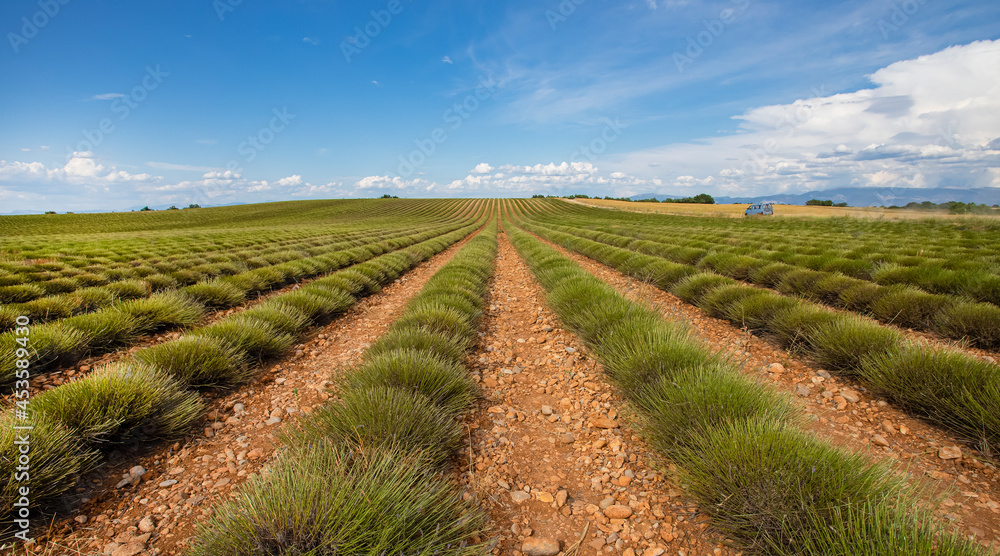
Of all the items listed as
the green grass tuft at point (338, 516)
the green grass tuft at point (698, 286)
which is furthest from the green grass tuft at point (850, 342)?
the green grass tuft at point (338, 516)

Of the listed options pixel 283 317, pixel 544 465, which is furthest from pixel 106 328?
pixel 544 465

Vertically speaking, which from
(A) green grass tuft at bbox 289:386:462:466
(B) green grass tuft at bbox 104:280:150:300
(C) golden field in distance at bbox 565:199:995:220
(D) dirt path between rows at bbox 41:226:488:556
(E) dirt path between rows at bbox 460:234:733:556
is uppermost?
(C) golden field in distance at bbox 565:199:995:220

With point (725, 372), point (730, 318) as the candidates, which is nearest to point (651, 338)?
point (725, 372)

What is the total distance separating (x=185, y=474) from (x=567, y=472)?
8.54 ft

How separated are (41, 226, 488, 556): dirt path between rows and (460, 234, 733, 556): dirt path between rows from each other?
1578mm

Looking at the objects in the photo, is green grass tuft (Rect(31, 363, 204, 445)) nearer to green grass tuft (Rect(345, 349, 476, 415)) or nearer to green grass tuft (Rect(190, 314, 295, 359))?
green grass tuft (Rect(190, 314, 295, 359))

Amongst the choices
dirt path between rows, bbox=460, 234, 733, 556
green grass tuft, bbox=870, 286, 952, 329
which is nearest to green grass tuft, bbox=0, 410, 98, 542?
dirt path between rows, bbox=460, 234, 733, 556

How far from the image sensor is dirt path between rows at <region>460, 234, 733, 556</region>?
1.98 metres

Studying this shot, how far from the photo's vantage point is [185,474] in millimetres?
2430

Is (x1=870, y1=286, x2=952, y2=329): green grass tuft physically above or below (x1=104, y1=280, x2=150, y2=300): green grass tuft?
below

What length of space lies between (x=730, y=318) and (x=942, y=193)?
888 ft

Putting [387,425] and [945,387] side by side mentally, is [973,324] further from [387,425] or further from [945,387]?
[387,425]

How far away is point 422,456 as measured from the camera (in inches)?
87.7

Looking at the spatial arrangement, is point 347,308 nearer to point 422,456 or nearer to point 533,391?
point 533,391
